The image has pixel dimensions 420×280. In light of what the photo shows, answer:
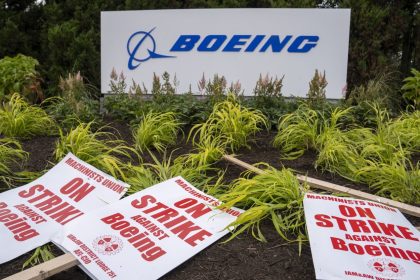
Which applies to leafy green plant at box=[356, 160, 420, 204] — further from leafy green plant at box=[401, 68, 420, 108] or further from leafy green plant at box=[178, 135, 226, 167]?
leafy green plant at box=[401, 68, 420, 108]

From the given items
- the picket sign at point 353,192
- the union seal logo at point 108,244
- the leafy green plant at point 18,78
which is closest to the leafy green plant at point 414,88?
the picket sign at point 353,192

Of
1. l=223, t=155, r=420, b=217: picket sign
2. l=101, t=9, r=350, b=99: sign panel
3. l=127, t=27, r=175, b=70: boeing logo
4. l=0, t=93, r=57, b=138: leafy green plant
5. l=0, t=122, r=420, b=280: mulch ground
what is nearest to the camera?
l=0, t=122, r=420, b=280: mulch ground

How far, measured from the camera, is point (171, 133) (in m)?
3.99

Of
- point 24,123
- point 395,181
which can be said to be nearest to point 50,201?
point 24,123

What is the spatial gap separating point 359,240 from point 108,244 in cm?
134

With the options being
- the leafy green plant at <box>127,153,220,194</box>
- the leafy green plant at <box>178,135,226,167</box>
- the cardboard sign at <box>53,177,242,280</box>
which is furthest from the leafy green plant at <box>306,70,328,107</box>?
the cardboard sign at <box>53,177,242,280</box>

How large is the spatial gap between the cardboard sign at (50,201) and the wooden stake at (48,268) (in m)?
0.30

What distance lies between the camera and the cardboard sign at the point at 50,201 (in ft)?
7.91

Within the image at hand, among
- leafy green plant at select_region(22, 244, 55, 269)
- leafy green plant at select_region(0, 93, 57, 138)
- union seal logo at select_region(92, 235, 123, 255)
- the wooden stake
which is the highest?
leafy green plant at select_region(0, 93, 57, 138)

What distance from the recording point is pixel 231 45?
5.41 metres

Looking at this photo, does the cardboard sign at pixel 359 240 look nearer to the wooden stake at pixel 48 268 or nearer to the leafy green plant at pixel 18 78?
the wooden stake at pixel 48 268

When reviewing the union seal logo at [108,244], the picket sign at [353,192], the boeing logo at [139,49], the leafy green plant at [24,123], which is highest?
the boeing logo at [139,49]

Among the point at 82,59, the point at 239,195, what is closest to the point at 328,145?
the point at 239,195

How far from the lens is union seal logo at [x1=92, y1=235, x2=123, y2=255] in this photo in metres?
2.16
